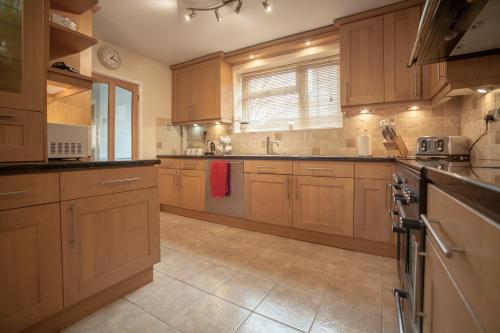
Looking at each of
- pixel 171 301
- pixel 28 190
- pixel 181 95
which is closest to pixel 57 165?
pixel 28 190

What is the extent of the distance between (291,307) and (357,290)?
0.49 m

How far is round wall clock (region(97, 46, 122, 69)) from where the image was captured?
2980mm

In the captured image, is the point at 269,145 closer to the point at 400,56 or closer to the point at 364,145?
the point at 364,145

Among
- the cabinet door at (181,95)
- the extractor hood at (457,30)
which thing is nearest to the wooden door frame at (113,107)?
the cabinet door at (181,95)

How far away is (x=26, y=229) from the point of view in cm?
100

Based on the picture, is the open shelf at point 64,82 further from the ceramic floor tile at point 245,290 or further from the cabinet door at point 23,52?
the ceramic floor tile at point 245,290

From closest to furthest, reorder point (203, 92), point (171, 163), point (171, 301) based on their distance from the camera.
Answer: point (171, 301) → point (171, 163) → point (203, 92)

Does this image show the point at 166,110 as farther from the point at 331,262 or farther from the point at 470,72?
the point at 470,72

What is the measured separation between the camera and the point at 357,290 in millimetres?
1519

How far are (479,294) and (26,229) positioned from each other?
4.86 feet

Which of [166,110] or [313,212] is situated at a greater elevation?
[166,110]

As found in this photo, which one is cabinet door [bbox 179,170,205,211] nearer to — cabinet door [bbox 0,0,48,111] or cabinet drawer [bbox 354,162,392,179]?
cabinet drawer [bbox 354,162,392,179]

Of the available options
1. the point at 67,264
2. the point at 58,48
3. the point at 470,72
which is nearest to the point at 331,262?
the point at 470,72

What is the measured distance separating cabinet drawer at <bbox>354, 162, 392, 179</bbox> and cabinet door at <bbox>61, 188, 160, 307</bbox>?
172cm
